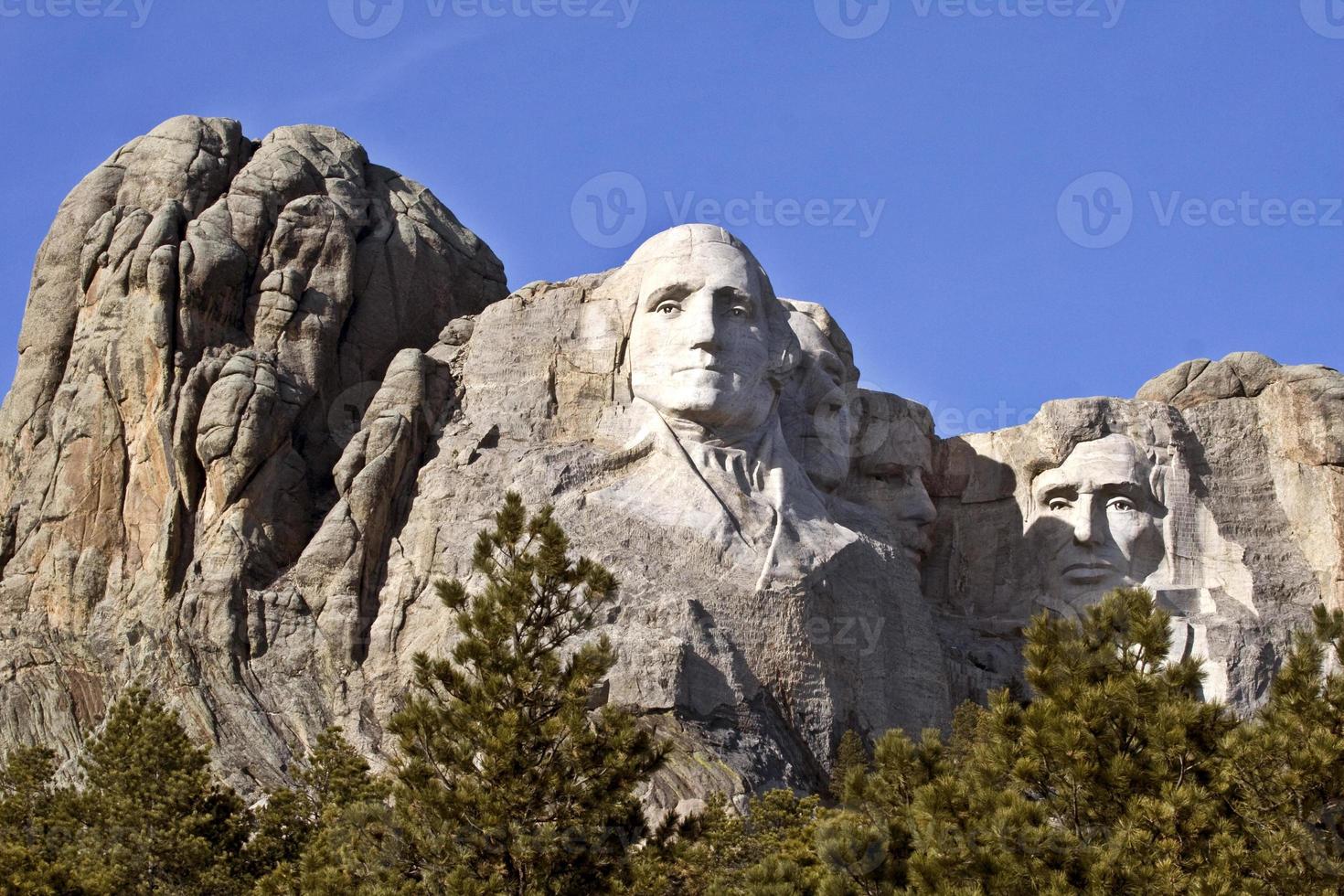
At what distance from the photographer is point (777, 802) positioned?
85.5 ft

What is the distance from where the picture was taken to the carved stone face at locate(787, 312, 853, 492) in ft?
108

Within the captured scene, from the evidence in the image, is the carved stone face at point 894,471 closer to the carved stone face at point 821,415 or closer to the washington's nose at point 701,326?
the carved stone face at point 821,415

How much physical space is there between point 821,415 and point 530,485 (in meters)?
4.35

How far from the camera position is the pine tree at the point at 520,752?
888 inches

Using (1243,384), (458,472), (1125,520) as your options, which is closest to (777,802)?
(458,472)

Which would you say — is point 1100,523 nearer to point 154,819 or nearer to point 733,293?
point 733,293

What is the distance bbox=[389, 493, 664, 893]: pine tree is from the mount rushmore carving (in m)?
3.85

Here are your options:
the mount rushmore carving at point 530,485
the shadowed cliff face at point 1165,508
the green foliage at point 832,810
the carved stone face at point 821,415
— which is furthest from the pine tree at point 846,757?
the shadowed cliff face at point 1165,508

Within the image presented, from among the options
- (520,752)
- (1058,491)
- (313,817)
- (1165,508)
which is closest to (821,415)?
(1058,491)

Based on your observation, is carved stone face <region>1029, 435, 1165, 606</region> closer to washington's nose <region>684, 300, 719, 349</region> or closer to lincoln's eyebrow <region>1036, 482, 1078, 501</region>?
lincoln's eyebrow <region>1036, 482, 1078, 501</region>

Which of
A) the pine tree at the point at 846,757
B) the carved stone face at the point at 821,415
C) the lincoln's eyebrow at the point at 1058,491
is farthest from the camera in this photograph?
the lincoln's eyebrow at the point at 1058,491

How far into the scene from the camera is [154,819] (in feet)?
83.4

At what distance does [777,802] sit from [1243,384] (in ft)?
40.5

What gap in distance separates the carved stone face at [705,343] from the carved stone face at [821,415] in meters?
1.09
